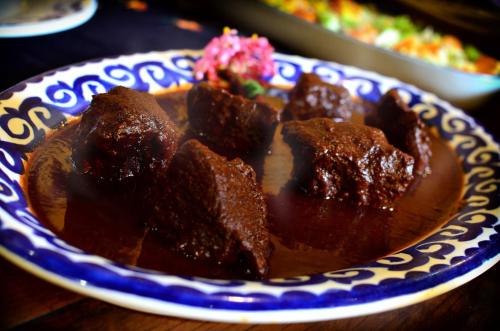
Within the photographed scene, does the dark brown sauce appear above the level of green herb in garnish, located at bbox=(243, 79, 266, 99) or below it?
below

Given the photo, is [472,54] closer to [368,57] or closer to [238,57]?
[368,57]

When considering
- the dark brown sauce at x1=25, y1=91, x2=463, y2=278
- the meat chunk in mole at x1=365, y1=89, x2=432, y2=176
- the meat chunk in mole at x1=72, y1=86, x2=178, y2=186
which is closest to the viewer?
the dark brown sauce at x1=25, y1=91, x2=463, y2=278

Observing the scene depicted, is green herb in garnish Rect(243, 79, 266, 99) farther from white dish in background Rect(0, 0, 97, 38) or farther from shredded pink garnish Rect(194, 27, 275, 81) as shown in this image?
white dish in background Rect(0, 0, 97, 38)

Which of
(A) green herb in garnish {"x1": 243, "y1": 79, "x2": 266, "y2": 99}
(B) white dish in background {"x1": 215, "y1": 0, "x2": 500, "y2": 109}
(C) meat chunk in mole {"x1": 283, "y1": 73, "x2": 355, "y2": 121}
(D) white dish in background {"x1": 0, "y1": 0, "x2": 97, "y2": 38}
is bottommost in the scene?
(D) white dish in background {"x1": 0, "y1": 0, "x2": 97, "y2": 38}

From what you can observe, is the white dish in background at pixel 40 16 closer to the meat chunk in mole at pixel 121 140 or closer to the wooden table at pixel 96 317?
the meat chunk in mole at pixel 121 140

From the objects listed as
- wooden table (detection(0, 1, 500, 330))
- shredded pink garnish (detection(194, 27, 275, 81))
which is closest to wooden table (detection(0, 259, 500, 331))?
wooden table (detection(0, 1, 500, 330))

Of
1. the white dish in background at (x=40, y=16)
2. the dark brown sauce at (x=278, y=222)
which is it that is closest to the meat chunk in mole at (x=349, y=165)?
the dark brown sauce at (x=278, y=222)

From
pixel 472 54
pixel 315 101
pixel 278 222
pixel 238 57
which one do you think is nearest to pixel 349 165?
pixel 278 222
